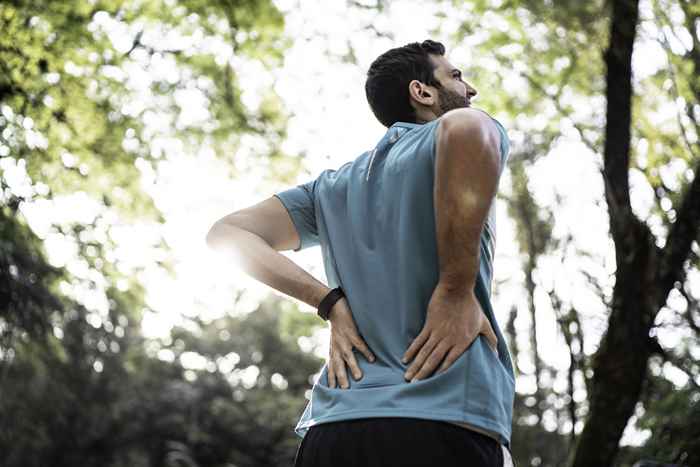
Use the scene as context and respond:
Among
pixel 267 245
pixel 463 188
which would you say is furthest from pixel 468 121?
pixel 267 245

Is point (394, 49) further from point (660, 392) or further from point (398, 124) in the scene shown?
point (660, 392)

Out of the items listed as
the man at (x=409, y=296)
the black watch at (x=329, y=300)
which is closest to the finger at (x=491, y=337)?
the man at (x=409, y=296)

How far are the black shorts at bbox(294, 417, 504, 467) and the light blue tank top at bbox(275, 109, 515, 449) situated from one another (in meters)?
0.02

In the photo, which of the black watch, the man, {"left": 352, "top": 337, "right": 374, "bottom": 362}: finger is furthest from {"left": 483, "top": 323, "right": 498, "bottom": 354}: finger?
the black watch

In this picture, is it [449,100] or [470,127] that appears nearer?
[470,127]

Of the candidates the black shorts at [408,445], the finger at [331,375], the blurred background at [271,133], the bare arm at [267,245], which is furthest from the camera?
the blurred background at [271,133]

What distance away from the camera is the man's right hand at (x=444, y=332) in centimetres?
151

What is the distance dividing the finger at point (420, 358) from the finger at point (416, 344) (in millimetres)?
11

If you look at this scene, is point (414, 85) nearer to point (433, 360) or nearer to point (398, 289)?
point (398, 289)

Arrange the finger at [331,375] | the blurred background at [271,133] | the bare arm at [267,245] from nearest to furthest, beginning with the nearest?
the finger at [331,375] → the bare arm at [267,245] → the blurred background at [271,133]

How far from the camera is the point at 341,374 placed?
5.39 feet

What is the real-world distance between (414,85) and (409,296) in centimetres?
67

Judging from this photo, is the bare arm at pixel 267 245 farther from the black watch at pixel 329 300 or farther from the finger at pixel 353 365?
the finger at pixel 353 365

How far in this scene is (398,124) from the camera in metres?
1.91
